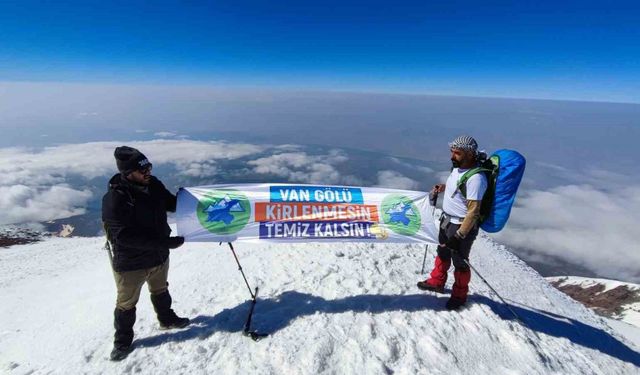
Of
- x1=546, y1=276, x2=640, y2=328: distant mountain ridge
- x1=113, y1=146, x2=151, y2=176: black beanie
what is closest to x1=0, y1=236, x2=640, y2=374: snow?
x1=113, y1=146, x2=151, y2=176: black beanie

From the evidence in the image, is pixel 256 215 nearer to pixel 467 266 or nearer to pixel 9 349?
pixel 467 266

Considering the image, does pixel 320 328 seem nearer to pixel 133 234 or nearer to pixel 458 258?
pixel 458 258

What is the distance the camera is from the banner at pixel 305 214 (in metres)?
6.12

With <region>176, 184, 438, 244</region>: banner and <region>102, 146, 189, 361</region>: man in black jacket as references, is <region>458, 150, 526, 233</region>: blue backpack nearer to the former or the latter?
<region>176, 184, 438, 244</region>: banner

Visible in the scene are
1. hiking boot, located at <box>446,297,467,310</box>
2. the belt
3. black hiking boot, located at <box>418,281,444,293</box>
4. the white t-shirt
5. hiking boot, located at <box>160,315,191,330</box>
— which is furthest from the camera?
black hiking boot, located at <box>418,281,444,293</box>

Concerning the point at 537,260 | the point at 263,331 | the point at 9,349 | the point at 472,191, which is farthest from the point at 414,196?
the point at 537,260

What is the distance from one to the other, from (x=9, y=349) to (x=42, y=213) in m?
238

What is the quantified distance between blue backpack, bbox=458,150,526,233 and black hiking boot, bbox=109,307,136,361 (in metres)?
6.07

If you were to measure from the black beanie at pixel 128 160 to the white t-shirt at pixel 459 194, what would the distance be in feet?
17.0

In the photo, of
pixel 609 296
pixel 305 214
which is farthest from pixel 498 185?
pixel 609 296

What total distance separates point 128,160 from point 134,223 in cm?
93

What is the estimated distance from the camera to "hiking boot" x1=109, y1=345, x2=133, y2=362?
4841 mm

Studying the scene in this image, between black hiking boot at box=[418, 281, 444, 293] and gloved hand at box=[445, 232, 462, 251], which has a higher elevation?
gloved hand at box=[445, 232, 462, 251]

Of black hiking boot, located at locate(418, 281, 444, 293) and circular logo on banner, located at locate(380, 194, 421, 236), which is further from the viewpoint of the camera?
black hiking boot, located at locate(418, 281, 444, 293)
